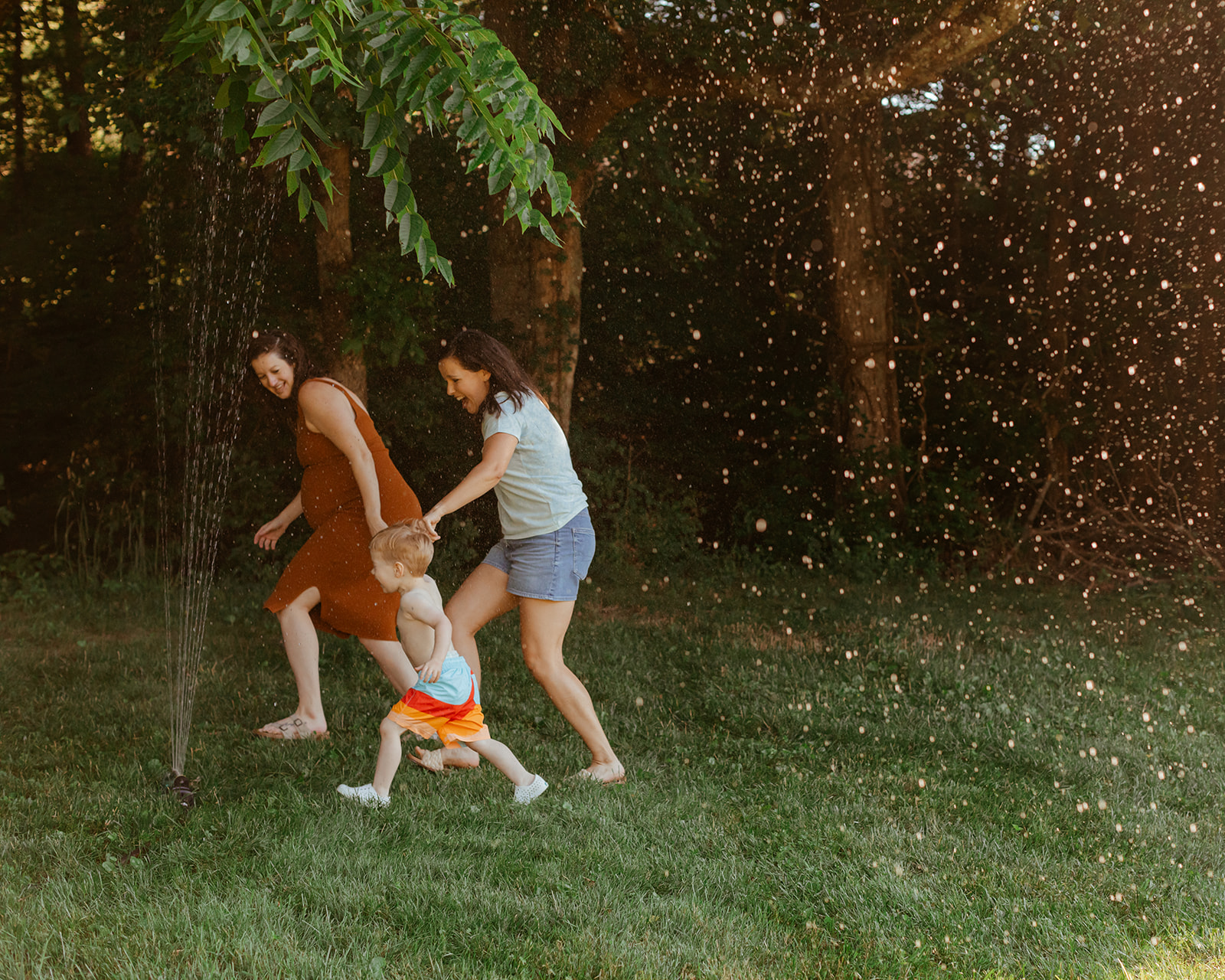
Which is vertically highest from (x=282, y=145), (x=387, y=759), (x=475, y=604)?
(x=282, y=145)

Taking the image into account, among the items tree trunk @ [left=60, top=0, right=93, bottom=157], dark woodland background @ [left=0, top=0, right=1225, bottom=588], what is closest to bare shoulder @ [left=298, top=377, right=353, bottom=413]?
dark woodland background @ [left=0, top=0, right=1225, bottom=588]

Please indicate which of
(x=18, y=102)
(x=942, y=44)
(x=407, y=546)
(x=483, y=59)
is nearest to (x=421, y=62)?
(x=483, y=59)

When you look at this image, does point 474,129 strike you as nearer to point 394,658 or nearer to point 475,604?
point 475,604

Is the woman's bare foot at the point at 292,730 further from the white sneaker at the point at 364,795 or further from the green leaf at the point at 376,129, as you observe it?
the green leaf at the point at 376,129

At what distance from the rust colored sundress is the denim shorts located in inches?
32.2

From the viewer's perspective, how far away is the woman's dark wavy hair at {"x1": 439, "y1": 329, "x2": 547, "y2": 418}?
4715mm

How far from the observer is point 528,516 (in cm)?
484

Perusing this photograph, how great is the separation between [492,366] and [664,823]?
6.92ft

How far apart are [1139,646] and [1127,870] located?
4.53 metres

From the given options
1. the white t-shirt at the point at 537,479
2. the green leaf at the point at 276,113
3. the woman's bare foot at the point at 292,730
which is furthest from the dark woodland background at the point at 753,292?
the green leaf at the point at 276,113

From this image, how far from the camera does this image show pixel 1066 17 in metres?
11.5

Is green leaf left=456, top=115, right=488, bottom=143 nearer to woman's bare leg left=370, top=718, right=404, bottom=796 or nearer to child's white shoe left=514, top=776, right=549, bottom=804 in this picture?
woman's bare leg left=370, top=718, right=404, bottom=796

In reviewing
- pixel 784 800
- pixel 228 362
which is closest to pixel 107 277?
pixel 228 362

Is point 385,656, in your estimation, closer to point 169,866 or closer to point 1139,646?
point 169,866
